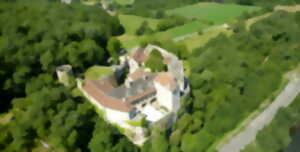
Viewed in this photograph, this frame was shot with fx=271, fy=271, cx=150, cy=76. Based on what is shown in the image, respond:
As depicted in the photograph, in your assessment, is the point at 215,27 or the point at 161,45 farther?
the point at 215,27

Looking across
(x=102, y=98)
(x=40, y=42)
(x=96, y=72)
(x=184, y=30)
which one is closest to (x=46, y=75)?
(x=40, y=42)

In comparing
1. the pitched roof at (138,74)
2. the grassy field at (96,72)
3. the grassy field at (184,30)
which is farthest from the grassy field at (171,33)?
the pitched roof at (138,74)

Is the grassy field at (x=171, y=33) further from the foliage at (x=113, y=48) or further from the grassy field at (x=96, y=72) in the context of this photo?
the grassy field at (x=96, y=72)

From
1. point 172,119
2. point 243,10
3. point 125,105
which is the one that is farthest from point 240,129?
point 243,10

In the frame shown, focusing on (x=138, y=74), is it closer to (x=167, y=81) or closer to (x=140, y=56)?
(x=167, y=81)

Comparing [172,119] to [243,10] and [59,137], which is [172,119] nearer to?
[59,137]

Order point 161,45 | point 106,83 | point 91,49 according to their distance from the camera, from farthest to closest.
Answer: point 161,45
point 91,49
point 106,83
